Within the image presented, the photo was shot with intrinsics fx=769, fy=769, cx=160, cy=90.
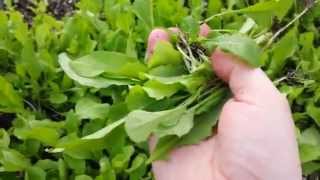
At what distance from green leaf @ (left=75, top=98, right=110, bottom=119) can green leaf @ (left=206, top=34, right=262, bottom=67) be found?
338 millimetres

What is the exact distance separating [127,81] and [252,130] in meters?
0.32

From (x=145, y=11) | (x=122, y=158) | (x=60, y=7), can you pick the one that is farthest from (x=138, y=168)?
(x=60, y=7)

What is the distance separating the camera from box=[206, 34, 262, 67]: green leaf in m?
1.46

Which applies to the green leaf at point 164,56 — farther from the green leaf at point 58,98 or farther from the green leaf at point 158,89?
the green leaf at point 58,98

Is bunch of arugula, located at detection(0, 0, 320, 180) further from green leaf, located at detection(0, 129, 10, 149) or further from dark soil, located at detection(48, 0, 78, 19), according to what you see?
dark soil, located at detection(48, 0, 78, 19)

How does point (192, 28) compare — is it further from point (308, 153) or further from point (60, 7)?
point (60, 7)

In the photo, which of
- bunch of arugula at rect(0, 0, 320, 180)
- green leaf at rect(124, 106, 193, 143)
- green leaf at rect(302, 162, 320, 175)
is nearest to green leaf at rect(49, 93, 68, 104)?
bunch of arugula at rect(0, 0, 320, 180)

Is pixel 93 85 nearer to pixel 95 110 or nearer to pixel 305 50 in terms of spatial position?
pixel 95 110

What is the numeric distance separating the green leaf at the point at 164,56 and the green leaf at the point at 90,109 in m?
0.17

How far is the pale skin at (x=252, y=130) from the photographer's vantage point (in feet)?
4.90

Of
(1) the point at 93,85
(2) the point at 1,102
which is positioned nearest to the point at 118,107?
(1) the point at 93,85

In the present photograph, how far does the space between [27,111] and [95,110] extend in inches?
8.0

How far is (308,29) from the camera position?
6.72ft

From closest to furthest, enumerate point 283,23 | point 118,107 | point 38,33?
point 118,107 → point 38,33 → point 283,23
